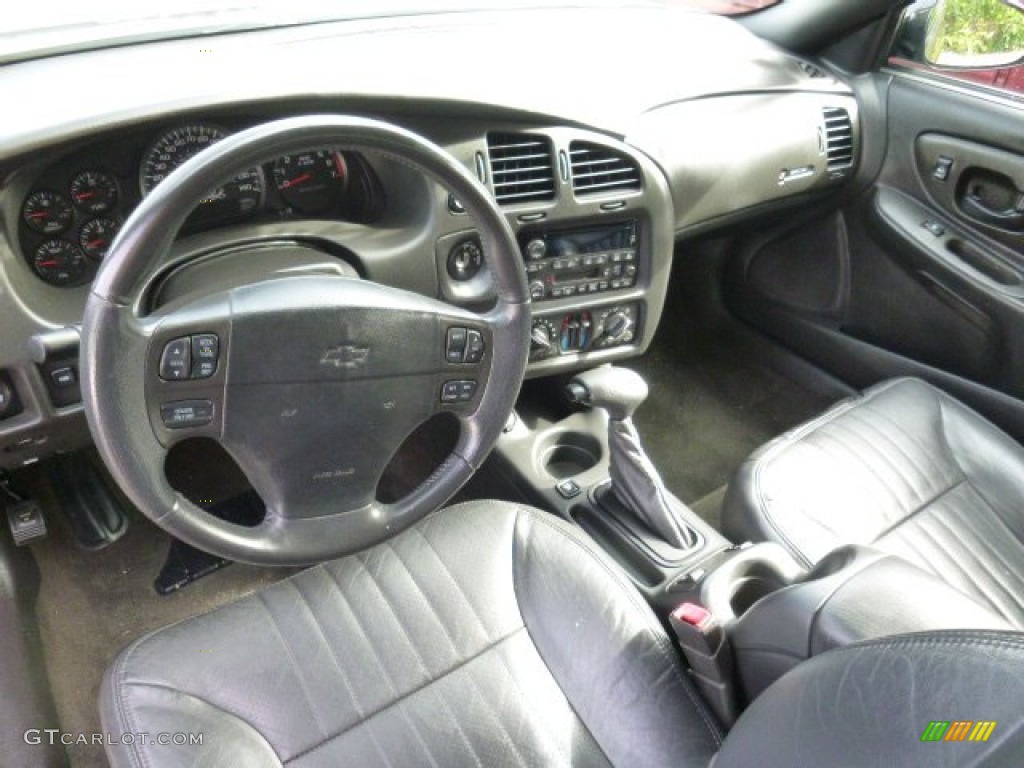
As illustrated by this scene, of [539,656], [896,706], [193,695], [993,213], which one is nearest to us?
[896,706]

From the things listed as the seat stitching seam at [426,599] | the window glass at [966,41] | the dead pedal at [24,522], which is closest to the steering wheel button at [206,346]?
the seat stitching seam at [426,599]

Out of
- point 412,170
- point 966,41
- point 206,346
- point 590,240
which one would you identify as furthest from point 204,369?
point 966,41

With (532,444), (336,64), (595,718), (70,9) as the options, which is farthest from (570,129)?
(595,718)

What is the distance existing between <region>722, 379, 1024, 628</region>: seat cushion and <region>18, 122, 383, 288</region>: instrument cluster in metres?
0.91

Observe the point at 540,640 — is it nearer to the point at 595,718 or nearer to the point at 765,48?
the point at 595,718

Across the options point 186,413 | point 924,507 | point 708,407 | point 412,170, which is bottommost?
point 708,407

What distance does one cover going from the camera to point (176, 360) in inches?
40.8

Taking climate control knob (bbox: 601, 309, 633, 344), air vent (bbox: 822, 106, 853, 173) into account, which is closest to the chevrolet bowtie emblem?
climate control knob (bbox: 601, 309, 633, 344)

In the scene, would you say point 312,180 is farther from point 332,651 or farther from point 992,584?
point 992,584

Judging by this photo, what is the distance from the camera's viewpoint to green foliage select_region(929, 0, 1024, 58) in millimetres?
2186

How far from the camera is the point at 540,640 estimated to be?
4.35ft

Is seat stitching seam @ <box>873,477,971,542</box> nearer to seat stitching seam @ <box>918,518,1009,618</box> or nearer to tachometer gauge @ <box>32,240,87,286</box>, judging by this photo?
seat stitching seam @ <box>918,518,1009,618</box>

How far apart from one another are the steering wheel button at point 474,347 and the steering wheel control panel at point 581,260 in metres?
0.48

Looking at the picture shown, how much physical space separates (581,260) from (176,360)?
0.88 metres
